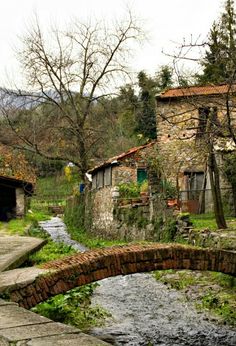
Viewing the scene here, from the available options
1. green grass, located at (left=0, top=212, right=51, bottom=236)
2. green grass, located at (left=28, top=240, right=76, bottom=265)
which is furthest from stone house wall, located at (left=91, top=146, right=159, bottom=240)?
green grass, located at (left=28, top=240, right=76, bottom=265)

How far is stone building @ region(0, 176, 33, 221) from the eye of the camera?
2516 cm

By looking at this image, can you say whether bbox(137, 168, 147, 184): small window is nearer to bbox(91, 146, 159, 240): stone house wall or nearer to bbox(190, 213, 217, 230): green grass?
bbox(91, 146, 159, 240): stone house wall

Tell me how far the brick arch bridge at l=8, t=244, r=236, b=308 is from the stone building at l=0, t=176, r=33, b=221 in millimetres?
18010

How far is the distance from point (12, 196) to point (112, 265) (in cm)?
2056

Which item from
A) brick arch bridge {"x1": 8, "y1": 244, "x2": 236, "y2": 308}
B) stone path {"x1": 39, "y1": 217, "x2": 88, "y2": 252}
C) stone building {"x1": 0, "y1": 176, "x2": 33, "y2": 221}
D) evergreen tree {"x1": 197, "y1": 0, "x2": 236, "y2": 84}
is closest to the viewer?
brick arch bridge {"x1": 8, "y1": 244, "x2": 236, "y2": 308}

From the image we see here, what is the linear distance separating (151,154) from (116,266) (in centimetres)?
1850

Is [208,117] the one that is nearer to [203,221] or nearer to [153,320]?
[153,320]

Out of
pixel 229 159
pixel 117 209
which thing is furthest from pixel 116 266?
pixel 117 209

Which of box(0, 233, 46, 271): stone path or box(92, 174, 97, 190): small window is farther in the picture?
box(92, 174, 97, 190): small window

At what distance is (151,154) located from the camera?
84.1 ft

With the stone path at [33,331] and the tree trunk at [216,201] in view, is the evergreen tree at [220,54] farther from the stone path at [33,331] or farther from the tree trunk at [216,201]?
the stone path at [33,331]

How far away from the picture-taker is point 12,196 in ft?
89.1

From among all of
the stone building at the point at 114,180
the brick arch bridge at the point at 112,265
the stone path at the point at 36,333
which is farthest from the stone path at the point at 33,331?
the stone building at the point at 114,180

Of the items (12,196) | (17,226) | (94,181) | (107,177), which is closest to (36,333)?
(17,226)
